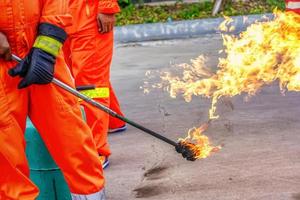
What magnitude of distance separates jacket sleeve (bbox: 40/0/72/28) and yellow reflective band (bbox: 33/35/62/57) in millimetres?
95

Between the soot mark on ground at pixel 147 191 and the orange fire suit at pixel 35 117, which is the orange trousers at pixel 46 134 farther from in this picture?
the soot mark on ground at pixel 147 191

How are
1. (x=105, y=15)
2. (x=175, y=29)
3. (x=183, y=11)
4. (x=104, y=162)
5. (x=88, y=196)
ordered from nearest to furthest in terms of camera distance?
(x=88, y=196)
(x=105, y=15)
(x=104, y=162)
(x=175, y=29)
(x=183, y=11)

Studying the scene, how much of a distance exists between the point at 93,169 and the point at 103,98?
1392 mm

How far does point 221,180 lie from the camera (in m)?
4.94

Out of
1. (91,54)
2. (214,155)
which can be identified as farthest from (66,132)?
(214,155)

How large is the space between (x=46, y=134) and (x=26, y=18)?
597mm

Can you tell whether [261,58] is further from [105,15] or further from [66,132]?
[66,132]

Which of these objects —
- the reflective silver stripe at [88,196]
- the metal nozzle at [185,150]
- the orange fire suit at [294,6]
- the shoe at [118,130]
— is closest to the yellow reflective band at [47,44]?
the reflective silver stripe at [88,196]

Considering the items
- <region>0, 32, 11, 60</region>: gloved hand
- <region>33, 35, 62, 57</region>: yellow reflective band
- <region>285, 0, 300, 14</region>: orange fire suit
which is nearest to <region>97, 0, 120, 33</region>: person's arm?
<region>285, 0, 300, 14</region>: orange fire suit

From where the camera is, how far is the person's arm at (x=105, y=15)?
518cm

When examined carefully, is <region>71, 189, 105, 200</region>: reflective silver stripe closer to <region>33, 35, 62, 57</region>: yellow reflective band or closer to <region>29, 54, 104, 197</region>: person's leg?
<region>29, 54, 104, 197</region>: person's leg

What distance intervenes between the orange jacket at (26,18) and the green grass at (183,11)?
407 inches

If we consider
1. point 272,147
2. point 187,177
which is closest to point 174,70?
point 272,147

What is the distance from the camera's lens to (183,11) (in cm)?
1465
